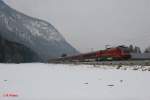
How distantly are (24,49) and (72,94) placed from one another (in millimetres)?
154893

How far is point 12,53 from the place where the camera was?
139m

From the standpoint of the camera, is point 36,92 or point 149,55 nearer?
point 36,92

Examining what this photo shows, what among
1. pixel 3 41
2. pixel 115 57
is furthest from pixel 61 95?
pixel 3 41

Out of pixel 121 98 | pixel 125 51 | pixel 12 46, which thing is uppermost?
pixel 12 46

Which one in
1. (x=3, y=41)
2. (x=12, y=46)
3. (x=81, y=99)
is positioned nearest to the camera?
(x=81, y=99)

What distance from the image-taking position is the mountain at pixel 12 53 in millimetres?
125469

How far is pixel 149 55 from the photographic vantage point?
181 ft

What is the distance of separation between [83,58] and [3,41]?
Result: 84640mm

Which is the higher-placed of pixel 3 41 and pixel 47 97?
pixel 3 41

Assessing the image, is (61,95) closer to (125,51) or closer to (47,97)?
(47,97)

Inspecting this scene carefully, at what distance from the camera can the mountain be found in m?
125

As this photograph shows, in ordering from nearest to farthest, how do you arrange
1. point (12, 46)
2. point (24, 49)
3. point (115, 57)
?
point (115, 57)
point (12, 46)
point (24, 49)

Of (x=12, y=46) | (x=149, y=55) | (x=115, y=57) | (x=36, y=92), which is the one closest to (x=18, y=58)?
(x=12, y=46)

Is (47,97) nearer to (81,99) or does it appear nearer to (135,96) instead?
(81,99)
